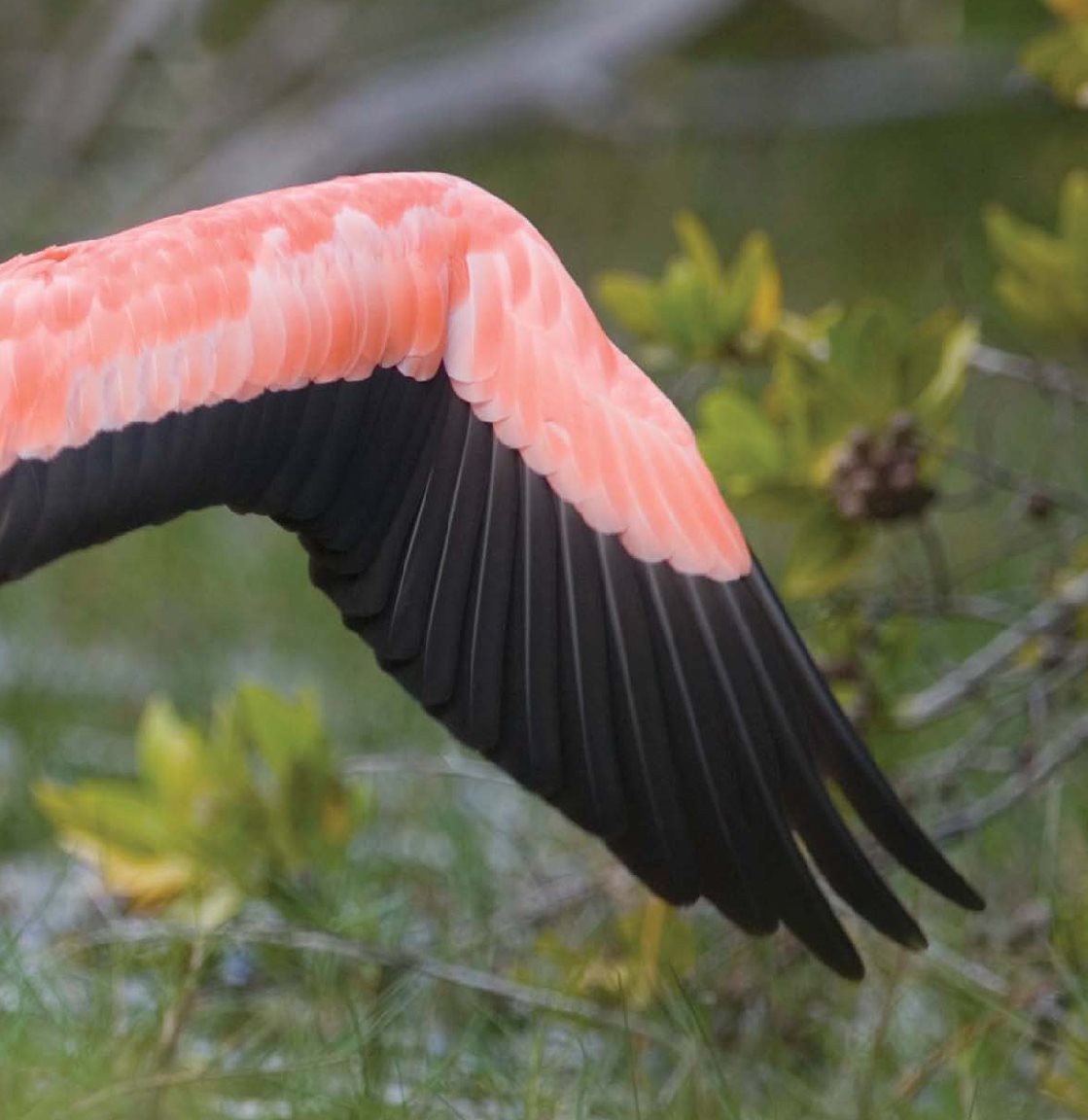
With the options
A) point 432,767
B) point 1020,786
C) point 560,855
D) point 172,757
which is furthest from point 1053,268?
point 172,757

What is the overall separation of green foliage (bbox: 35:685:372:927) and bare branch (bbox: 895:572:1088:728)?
77 centimetres

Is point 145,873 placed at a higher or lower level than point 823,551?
lower

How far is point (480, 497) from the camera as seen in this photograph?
201 centimetres

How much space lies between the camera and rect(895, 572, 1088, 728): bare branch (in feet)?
8.16

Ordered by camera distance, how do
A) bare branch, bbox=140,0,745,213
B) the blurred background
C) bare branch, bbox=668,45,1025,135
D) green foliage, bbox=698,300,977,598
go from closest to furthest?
the blurred background
green foliage, bbox=698,300,977,598
bare branch, bbox=140,0,745,213
bare branch, bbox=668,45,1025,135

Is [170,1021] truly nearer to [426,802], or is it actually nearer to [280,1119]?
[280,1119]

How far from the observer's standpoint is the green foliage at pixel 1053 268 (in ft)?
7.89

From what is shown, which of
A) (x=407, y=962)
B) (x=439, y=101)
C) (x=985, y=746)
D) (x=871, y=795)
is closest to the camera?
(x=871, y=795)

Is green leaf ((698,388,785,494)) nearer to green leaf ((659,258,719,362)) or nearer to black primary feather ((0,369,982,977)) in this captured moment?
green leaf ((659,258,719,362))

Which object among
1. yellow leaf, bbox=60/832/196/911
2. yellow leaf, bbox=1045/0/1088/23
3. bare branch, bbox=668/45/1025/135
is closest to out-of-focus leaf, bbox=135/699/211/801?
yellow leaf, bbox=60/832/196/911

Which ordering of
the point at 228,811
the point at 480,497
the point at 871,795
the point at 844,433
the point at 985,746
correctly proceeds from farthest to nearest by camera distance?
1. the point at 985,746
2. the point at 228,811
3. the point at 844,433
4. the point at 480,497
5. the point at 871,795

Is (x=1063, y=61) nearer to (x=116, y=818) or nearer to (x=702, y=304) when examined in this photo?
(x=702, y=304)

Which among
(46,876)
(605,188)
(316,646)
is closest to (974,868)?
(46,876)

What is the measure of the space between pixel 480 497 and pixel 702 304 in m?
0.69
